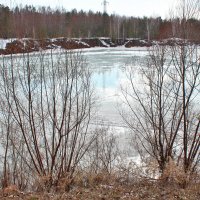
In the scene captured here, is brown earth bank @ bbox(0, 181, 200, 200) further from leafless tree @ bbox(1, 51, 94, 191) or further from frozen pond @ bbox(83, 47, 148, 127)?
frozen pond @ bbox(83, 47, 148, 127)

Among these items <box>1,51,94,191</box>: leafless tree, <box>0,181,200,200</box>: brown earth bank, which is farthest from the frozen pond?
<box>0,181,200,200</box>: brown earth bank

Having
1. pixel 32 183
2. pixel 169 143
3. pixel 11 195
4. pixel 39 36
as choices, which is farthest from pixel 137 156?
pixel 11 195

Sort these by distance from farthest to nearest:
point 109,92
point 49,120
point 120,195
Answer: point 109,92 < point 49,120 < point 120,195

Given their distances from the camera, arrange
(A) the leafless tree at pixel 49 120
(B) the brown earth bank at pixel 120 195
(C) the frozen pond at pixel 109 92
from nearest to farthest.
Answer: (B) the brown earth bank at pixel 120 195 → (A) the leafless tree at pixel 49 120 → (C) the frozen pond at pixel 109 92

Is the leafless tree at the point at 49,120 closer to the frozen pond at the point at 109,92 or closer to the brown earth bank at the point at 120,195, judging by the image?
the brown earth bank at the point at 120,195

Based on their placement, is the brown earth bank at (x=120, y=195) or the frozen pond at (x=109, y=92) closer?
the brown earth bank at (x=120, y=195)

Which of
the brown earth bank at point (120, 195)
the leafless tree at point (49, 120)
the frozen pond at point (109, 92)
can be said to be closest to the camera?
the brown earth bank at point (120, 195)

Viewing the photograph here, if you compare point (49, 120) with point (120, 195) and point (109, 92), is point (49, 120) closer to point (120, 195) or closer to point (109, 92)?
point (120, 195)

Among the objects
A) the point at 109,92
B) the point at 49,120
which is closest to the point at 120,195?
the point at 49,120

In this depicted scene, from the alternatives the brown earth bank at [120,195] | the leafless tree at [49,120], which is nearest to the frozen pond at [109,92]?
the leafless tree at [49,120]

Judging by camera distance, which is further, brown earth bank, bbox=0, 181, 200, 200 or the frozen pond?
the frozen pond

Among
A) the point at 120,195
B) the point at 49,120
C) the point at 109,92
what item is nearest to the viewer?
the point at 120,195

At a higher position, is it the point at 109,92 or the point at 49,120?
Answer: the point at 49,120

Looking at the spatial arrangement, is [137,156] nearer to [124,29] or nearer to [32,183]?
[32,183]
